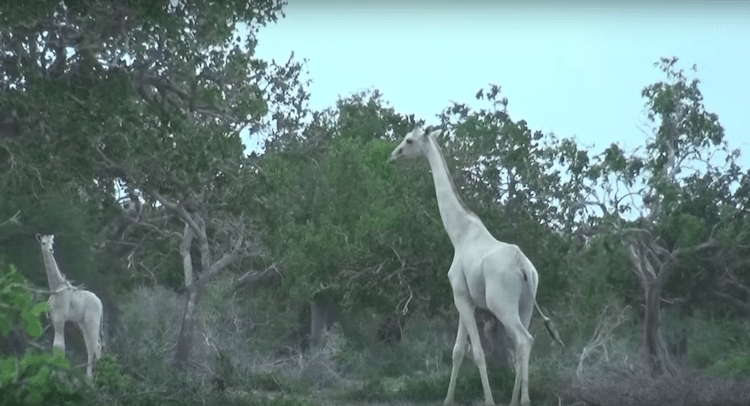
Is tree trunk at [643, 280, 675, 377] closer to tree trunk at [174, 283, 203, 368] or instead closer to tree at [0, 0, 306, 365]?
tree trunk at [174, 283, 203, 368]

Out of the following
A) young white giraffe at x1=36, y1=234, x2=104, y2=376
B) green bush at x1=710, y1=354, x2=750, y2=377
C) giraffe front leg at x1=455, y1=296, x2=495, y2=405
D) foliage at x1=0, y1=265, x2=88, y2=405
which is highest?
young white giraffe at x1=36, y1=234, x2=104, y2=376

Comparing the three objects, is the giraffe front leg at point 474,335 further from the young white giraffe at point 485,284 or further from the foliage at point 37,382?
the foliage at point 37,382

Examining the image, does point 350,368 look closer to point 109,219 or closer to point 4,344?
point 109,219

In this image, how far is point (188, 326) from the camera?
29391mm

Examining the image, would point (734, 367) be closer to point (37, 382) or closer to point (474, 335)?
point (474, 335)

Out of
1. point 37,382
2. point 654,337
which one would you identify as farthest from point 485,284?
point 654,337

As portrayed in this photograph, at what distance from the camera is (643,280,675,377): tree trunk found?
2812 centimetres

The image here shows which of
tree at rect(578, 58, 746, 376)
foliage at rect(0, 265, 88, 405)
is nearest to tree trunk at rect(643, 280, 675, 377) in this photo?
tree at rect(578, 58, 746, 376)

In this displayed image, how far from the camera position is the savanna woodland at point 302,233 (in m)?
15.8

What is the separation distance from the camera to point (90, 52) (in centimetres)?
1533

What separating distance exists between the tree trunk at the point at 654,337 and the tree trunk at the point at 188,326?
956cm

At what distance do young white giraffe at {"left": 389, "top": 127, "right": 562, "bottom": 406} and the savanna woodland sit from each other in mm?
1042

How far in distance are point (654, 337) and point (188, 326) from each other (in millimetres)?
9887

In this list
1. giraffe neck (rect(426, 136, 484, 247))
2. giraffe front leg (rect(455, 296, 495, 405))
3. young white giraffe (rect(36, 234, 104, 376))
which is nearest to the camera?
giraffe front leg (rect(455, 296, 495, 405))
